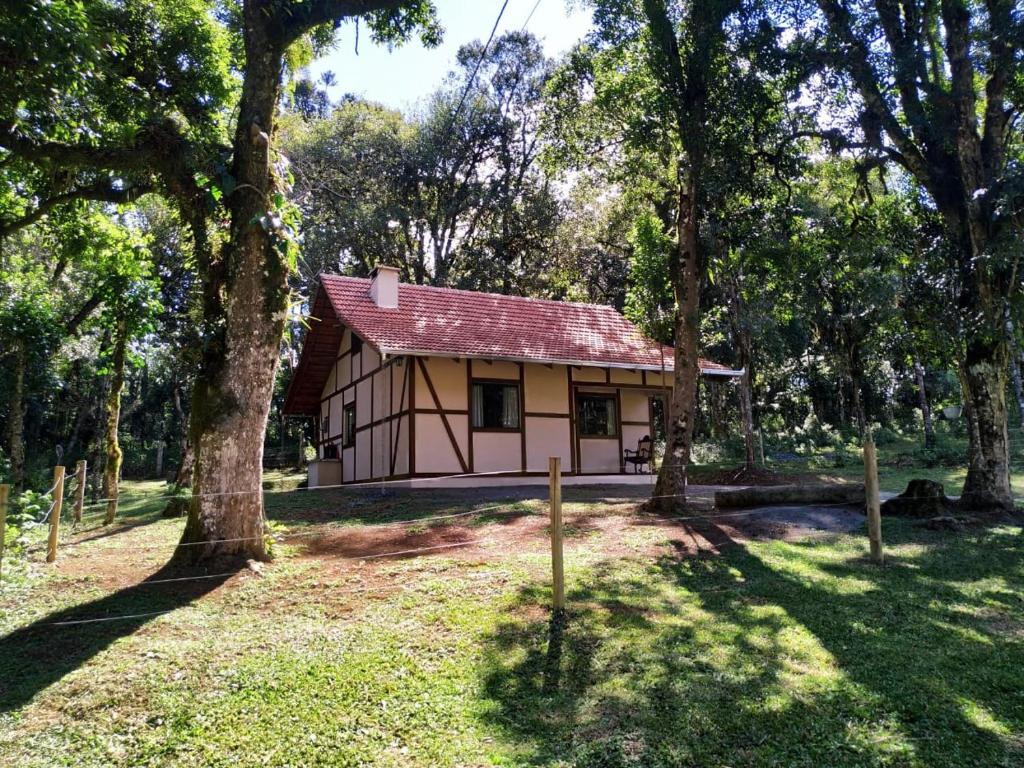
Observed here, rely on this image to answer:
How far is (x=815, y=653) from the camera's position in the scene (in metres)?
4.46

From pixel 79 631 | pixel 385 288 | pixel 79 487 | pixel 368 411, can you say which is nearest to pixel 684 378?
pixel 79 631

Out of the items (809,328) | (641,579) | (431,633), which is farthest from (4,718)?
(809,328)

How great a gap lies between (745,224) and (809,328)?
19114mm

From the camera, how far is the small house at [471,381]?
14.9 metres

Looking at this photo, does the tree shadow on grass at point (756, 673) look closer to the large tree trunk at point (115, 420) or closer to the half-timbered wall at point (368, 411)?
the large tree trunk at point (115, 420)

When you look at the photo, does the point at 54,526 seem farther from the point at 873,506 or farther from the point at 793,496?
the point at 793,496

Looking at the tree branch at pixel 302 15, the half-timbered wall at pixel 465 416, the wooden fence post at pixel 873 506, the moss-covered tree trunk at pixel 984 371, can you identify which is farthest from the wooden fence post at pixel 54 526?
the moss-covered tree trunk at pixel 984 371

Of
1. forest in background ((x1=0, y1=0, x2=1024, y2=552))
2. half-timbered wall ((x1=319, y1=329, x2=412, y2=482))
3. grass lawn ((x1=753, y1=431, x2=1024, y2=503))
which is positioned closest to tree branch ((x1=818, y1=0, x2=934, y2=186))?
forest in background ((x1=0, y1=0, x2=1024, y2=552))

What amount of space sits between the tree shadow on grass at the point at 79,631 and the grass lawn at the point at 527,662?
0.02m

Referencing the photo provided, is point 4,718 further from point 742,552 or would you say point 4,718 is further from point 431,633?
point 742,552

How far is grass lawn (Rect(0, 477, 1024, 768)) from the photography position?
3451 millimetres

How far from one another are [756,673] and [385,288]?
44.6ft

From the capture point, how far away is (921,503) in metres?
9.06

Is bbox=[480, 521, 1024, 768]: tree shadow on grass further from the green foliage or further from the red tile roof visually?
the green foliage
